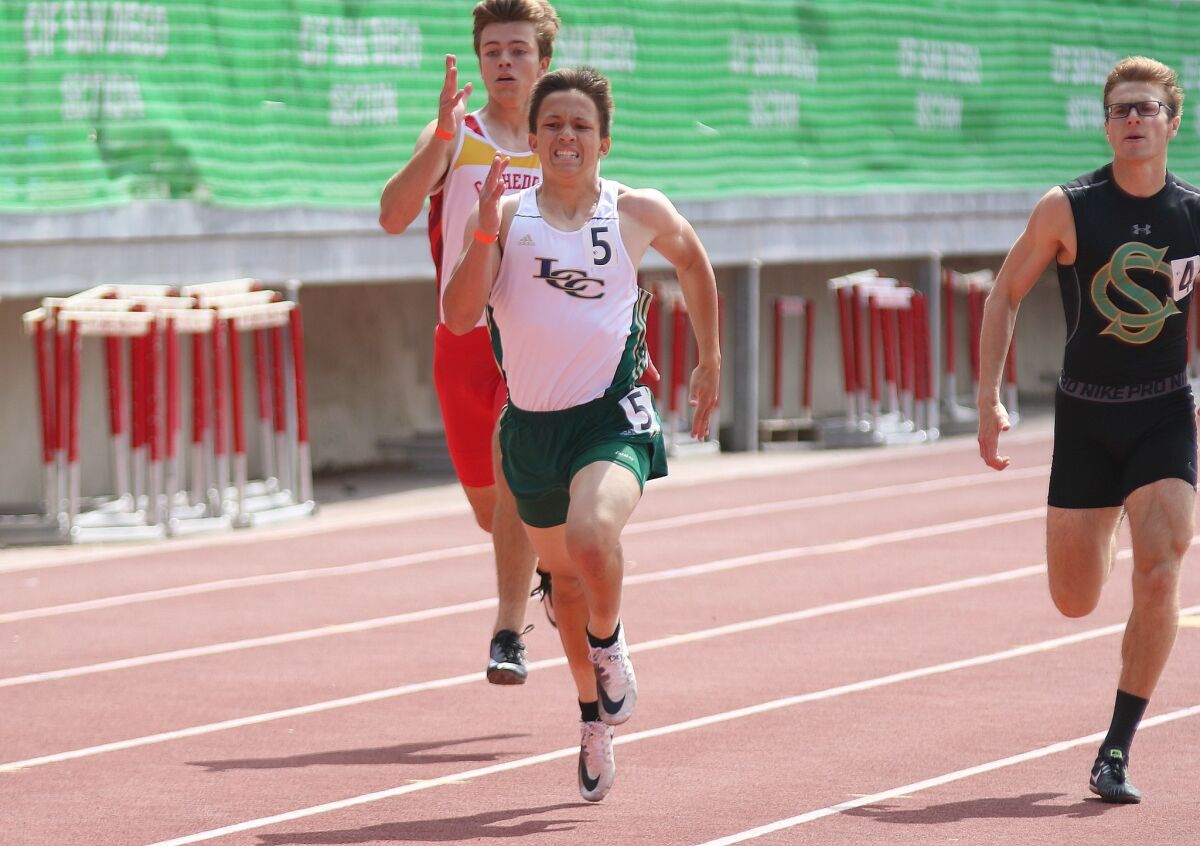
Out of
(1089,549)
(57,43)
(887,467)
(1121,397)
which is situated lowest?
(887,467)

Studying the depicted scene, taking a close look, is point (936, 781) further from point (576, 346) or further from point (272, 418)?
point (272, 418)

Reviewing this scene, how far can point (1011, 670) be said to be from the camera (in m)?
9.38

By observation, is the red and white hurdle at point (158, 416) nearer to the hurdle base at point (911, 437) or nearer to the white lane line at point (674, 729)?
the white lane line at point (674, 729)

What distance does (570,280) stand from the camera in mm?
6820

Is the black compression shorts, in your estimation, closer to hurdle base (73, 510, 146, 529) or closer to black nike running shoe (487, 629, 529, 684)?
black nike running shoe (487, 629, 529, 684)

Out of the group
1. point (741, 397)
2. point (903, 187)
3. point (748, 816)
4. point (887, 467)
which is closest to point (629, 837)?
point (748, 816)

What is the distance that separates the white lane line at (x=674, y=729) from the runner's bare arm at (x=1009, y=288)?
4.67 feet

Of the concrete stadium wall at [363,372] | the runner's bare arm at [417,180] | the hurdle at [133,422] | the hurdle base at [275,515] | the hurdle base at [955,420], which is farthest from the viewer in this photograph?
the hurdle base at [955,420]

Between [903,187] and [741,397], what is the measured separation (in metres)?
3.09

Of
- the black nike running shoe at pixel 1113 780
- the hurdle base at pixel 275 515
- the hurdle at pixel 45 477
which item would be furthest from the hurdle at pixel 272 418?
the black nike running shoe at pixel 1113 780

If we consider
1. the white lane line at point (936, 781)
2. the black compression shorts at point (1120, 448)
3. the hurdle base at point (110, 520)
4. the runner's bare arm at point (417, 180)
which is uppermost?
the runner's bare arm at point (417, 180)

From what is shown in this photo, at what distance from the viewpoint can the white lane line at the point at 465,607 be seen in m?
9.98

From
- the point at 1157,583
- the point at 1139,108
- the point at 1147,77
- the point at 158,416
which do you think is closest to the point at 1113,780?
the point at 1157,583

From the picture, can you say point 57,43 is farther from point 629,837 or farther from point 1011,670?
point 629,837
